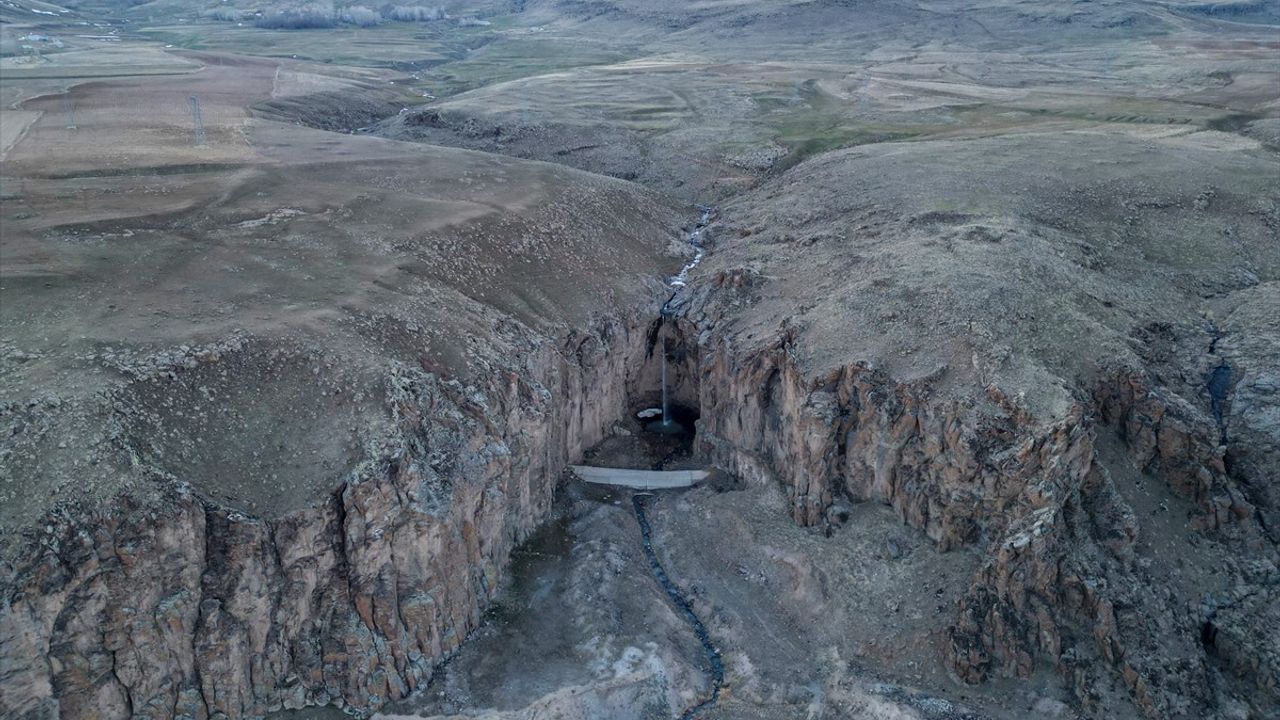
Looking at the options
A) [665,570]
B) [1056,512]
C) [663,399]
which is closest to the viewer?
[1056,512]

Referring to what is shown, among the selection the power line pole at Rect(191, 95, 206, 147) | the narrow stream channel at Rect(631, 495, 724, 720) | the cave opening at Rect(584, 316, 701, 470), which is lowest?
the narrow stream channel at Rect(631, 495, 724, 720)

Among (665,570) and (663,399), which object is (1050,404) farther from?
(663,399)

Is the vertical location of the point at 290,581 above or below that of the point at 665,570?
above

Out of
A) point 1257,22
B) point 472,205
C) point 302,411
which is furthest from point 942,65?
point 302,411

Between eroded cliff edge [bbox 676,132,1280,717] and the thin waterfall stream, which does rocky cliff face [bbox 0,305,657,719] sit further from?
eroded cliff edge [bbox 676,132,1280,717]

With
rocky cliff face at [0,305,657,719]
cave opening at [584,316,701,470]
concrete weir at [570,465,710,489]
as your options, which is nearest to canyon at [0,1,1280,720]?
rocky cliff face at [0,305,657,719]

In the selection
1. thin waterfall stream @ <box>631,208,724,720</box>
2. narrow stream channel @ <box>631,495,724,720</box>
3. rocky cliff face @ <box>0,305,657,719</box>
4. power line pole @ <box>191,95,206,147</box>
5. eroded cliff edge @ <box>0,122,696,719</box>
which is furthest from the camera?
power line pole @ <box>191,95,206,147</box>

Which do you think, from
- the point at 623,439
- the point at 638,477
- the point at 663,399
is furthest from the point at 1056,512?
the point at 663,399
